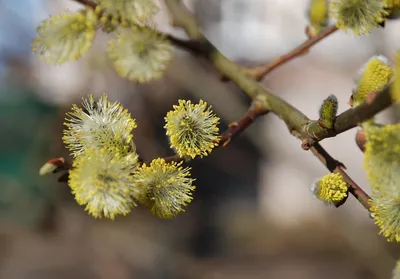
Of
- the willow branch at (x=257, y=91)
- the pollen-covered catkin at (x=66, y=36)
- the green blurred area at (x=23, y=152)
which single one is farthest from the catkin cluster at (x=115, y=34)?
the green blurred area at (x=23, y=152)

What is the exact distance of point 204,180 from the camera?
255 inches

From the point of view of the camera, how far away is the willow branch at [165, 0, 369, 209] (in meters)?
0.71

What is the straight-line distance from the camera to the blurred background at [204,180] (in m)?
2.94

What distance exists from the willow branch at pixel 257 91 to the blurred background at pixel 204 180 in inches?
51.8

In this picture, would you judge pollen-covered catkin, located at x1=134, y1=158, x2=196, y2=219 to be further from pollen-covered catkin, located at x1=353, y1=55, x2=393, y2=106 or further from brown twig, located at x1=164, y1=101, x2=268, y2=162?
pollen-covered catkin, located at x1=353, y1=55, x2=393, y2=106

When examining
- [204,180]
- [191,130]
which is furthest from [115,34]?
[204,180]

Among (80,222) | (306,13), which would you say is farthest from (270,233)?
(306,13)

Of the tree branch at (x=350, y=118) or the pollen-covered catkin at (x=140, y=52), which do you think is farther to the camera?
the pollen-covered catkin at (x=140, y=52)

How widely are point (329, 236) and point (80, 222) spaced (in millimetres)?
2691

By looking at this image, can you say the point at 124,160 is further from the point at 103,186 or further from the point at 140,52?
the point at 140,52

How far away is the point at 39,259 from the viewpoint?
5.47 metres

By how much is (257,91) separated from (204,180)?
5664 mm

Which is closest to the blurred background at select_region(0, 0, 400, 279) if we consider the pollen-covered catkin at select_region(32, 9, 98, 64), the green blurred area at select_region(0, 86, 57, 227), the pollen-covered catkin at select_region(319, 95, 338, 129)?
the green blurred area at select_region(0, 86, 57, 227)

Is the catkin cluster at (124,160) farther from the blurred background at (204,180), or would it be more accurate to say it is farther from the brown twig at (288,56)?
the blurred background at (204,180)
